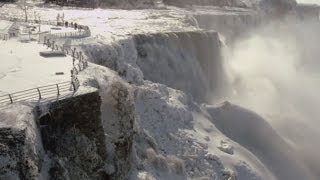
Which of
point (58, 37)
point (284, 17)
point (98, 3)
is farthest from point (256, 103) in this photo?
point (284, 17)

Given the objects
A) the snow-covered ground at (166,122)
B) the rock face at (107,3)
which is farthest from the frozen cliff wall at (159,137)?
the rock face at (107,3)

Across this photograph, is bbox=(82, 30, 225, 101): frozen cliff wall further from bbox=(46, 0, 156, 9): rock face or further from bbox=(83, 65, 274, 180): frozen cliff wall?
bbox=(46, 0, 156, 9): rock face

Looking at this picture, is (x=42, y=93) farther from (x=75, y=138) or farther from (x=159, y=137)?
(x=159, y=137)

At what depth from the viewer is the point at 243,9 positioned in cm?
8194

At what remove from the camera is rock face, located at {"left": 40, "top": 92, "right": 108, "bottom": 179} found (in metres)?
17.7

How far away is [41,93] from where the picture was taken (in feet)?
62.6

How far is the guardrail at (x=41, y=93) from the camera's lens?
59.8ft

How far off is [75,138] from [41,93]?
207 centimetres

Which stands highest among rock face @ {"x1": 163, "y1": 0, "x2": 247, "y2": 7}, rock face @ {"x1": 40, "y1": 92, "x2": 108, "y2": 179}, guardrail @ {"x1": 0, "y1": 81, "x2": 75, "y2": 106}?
guardrail @ {"x1": 0, "y1": 81, "x2": 75, "y2": 106}

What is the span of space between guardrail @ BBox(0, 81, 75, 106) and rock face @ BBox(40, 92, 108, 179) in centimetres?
78

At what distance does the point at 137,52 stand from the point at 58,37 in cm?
512

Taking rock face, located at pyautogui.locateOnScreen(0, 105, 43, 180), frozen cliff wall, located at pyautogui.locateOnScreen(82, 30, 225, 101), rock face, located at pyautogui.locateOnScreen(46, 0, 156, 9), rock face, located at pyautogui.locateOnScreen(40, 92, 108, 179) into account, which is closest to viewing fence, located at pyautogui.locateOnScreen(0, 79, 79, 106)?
rock face, located at pyautogui.locateOnScreen(40, 92, 108, 179)

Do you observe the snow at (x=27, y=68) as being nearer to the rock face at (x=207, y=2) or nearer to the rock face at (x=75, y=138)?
the rock face at (x=75, y=138)

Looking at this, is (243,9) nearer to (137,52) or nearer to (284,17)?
(284,17)
